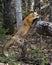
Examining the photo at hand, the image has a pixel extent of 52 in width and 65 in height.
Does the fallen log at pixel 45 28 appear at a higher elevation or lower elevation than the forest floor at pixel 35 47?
higher

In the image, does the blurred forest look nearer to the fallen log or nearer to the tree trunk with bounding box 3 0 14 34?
the tree trunk with bounding box 3 0 14 34

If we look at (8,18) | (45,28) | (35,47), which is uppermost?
(45,28)

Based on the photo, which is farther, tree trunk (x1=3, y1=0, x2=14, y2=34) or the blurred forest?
tree trunk (x1=3, y1=0, x2=14, y2=34)

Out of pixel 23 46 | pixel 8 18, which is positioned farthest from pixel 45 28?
pixel 8 18

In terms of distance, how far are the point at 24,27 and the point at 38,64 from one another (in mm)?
1165

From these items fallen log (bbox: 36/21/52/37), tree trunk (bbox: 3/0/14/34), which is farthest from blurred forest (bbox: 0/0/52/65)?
fallen log (bbox: 36/21/52/37)

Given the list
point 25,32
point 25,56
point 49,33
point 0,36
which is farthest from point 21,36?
point 0,36

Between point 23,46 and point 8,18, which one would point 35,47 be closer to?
point 23,46

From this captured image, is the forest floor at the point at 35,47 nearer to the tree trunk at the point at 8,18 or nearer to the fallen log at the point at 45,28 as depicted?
the fallen log at the point at 45,28

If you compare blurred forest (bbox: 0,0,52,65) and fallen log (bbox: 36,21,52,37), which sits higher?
fallen log (bbox: 36,21,52,37)

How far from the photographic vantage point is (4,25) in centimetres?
1098

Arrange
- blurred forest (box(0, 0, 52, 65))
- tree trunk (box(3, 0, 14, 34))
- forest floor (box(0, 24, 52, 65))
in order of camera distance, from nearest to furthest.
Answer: blurred forest (box(0, 0, 52, 65)) < forest floor (box(0, 24, 52, 65)) < tree trunk (box(3, 0, 14, 34))

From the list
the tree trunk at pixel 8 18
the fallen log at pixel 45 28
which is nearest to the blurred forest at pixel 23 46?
the tree trunk at pixel 8 18

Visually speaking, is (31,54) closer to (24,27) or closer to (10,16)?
(24,27)
